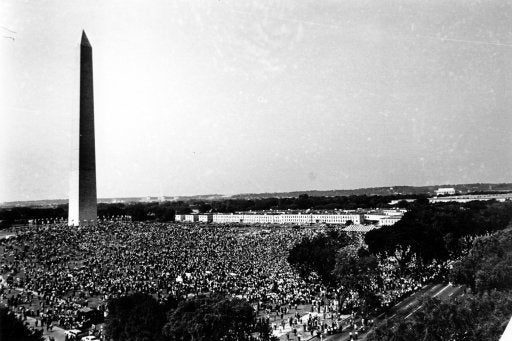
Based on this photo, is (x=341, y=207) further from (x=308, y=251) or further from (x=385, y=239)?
(x=308, y=251)

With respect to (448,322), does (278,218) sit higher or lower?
lower

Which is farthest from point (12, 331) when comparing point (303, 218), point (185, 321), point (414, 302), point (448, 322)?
point (303, 218)

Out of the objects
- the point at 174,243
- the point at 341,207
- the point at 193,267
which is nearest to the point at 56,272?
the point at 193,267

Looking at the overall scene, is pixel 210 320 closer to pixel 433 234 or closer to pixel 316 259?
pixel 316 259

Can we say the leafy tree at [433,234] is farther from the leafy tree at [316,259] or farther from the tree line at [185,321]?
the tree line at [185,321]

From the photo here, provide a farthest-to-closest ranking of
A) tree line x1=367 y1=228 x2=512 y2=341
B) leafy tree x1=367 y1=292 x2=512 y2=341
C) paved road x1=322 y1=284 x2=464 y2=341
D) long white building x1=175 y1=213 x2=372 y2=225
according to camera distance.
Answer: long white building x1=175 y1=213 x2=372 y2=225 → paved road x1=322 y1=284 x2=464 y2=341 → leafy tree x1=367 y1=292 x2=512 y2=341 → tree line x1=367 y1=228 x2=512 y2=341

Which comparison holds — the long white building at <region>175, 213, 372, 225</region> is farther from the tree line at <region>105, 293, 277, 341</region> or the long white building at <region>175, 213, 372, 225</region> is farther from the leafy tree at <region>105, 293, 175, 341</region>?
the tree line at <region>105, 293, 277, 341</region>

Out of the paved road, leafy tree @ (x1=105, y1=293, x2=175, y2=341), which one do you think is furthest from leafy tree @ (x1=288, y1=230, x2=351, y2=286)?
leafy tree @ (x1=105, y1=293, x2=175, y2=341)
